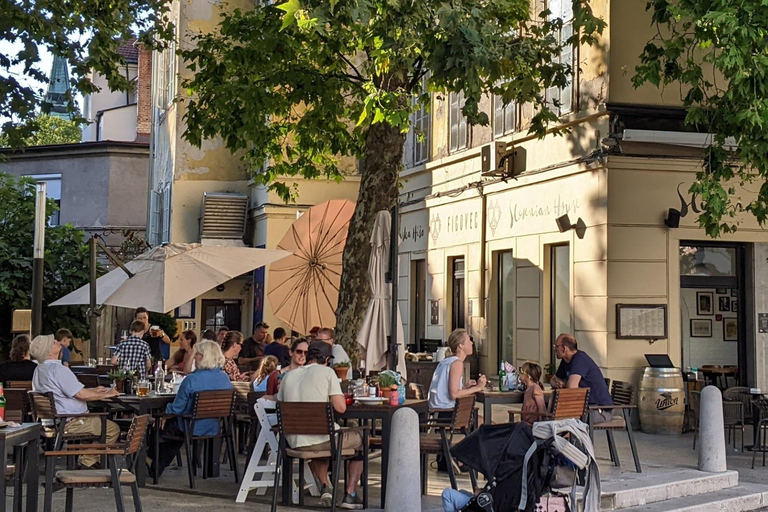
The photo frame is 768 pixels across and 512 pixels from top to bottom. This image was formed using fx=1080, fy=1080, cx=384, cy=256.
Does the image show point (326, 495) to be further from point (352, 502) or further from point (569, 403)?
point (569, 403)

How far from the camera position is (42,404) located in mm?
10203

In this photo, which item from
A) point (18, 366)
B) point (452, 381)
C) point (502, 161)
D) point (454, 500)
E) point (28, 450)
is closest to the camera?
point (28, 450)

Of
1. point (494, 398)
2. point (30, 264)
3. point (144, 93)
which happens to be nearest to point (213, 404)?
point (494, 398)

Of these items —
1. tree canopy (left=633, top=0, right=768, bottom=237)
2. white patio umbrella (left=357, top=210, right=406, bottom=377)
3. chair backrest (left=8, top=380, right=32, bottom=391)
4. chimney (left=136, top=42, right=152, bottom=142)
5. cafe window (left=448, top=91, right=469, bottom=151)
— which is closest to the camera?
tree canopy (left=633, top=0, right=768, bottom=237)

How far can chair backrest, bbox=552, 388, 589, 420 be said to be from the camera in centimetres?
1073

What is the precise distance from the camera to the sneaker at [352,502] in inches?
372

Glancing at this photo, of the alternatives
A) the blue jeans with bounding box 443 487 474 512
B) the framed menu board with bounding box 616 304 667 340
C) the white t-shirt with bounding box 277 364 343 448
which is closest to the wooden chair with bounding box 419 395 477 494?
the white t-shirt with bounding box 277 364 343 448

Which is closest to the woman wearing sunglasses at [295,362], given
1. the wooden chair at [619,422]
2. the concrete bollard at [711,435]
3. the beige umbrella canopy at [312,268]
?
the wooden chair at [619,422]

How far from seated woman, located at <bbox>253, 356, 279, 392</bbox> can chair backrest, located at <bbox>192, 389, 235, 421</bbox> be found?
0.80 metres

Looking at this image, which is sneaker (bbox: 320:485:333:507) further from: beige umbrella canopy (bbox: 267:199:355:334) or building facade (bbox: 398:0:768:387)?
building facade (bbox: 398:0:768:387)

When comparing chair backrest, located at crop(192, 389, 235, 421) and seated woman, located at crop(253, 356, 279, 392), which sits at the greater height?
seated woman, located at crop(253, 356, 279, 392)

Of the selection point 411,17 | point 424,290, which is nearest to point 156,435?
point 411,17

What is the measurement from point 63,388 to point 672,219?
9487 millimetres

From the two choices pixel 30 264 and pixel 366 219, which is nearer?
pixel 366 219
